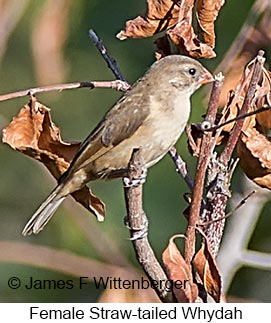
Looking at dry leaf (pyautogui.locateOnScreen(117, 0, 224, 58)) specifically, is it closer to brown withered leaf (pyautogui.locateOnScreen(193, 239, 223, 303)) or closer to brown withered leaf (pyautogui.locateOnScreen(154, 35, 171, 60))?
brown withered leaf (pyautogui.locateOnScreen(154, 35, 171, 60))

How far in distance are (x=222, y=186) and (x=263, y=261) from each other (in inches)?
32.5

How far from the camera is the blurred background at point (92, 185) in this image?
3.26m

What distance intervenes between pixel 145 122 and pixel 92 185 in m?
1.62

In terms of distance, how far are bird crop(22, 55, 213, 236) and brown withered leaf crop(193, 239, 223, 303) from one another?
1.50ft

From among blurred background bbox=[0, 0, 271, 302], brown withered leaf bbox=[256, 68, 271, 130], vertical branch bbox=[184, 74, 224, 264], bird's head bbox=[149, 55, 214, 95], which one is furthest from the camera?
blurred background bbox=[0, 0, 271, 302]

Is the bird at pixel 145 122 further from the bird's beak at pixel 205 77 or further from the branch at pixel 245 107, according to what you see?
the branch at pixel 245 107

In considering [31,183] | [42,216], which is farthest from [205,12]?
[31,183]

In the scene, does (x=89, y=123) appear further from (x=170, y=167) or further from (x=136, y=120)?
(x=136, y=120)

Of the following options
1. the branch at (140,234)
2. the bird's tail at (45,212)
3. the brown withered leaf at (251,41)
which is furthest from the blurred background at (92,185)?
the branch at (140,234)

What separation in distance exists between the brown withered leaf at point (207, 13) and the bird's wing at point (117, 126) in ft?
1.30

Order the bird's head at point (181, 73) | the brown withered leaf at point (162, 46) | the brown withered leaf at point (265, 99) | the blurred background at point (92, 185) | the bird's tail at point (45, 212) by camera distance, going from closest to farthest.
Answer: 1. the brown withered leaf at point (265, 99)
2. the brown withered leaf at point (162, 46)
3. the bird's head at point (181, 73)
4. the bird's tail at point (45, 212)
5. the blurred background at point (92, 185)

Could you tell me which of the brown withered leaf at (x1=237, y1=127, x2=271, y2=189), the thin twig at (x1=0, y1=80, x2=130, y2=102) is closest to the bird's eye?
the thin twig at (x1=0, y1=80, x2=130, y2=102)

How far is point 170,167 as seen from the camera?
395 centimetres

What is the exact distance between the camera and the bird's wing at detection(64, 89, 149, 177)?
2480mm
